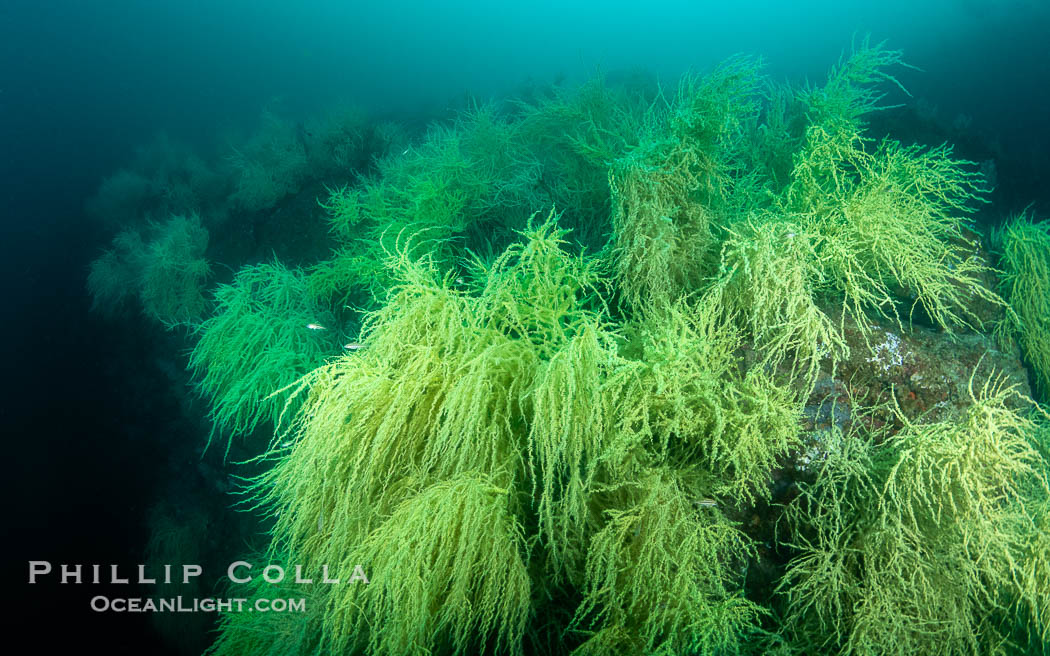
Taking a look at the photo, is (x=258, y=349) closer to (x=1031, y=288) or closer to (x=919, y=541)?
(x=919, y=541)

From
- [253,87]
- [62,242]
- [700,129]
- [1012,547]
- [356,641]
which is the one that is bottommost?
[1012,547]

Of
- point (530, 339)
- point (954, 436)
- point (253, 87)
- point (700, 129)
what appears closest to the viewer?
point (954, 436)

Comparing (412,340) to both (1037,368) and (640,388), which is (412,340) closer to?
(640,388)

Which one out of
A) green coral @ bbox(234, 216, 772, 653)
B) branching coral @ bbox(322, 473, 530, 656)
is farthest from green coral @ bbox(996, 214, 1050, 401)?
branching coral @ bbox(322, 473, 530, 656)

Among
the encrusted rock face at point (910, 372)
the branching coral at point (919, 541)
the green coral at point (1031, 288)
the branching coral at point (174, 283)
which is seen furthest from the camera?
the branching coral at point (174, 283)

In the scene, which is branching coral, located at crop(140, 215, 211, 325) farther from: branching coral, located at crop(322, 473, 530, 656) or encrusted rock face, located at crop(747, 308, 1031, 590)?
encrusted rock face, located at crop(747, 308, 1031, 590)

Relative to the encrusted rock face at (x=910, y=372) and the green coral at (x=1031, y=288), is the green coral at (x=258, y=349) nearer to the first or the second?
the encrusted rock face at (x=910, y=372)

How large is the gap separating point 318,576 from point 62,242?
52.1 feet

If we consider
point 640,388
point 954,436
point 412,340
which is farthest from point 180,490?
point 954,436

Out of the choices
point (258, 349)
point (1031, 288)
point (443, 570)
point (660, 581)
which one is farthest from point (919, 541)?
point (258, 349)

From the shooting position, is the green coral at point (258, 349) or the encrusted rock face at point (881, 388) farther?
the green coral at point (258, 349)

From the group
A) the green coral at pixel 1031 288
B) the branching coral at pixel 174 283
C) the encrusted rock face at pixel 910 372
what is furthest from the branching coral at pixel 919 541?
the branching coral at pixel 174 283

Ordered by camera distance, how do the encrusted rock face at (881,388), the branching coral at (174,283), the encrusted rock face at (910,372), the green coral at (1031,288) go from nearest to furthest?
the encrusted rock face at (881,388), the encrusted rock face at (910,372), the green coral at (1031,288), the branching coral at (174,283)

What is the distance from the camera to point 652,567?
2.05 meters
